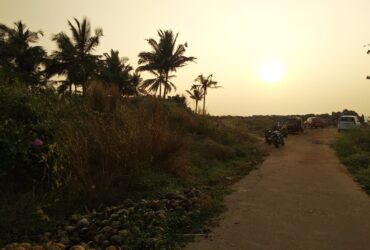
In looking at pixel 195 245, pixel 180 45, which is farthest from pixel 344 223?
pixel 180 45

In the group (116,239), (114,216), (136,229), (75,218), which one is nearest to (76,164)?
(75,218)

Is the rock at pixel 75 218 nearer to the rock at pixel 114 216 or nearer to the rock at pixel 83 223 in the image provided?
the rock at pixel 83 223

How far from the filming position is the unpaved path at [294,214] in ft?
19.9

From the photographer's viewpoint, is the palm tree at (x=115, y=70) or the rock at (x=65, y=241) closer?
the rock at (x=65, y=241)

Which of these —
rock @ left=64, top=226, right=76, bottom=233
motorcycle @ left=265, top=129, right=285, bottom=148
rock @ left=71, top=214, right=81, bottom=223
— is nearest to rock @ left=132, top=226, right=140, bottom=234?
rock @ left=64, top=226, right=76, bottom=233

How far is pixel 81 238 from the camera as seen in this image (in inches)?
233

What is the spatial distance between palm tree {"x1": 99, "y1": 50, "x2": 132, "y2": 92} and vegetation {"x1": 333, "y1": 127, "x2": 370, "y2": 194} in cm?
2613

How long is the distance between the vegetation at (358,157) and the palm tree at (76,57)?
26697mm

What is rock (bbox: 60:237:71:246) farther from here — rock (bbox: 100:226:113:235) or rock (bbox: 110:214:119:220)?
rock (bbox: 110:214:119:220)

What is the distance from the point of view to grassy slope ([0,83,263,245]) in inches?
286

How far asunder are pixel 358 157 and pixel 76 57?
3143 centimetres

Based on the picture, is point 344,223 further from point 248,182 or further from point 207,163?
point 207,163

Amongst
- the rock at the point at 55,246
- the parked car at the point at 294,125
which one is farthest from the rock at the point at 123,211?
the parked car at the point at 294,125

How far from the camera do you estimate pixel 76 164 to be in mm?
7949
